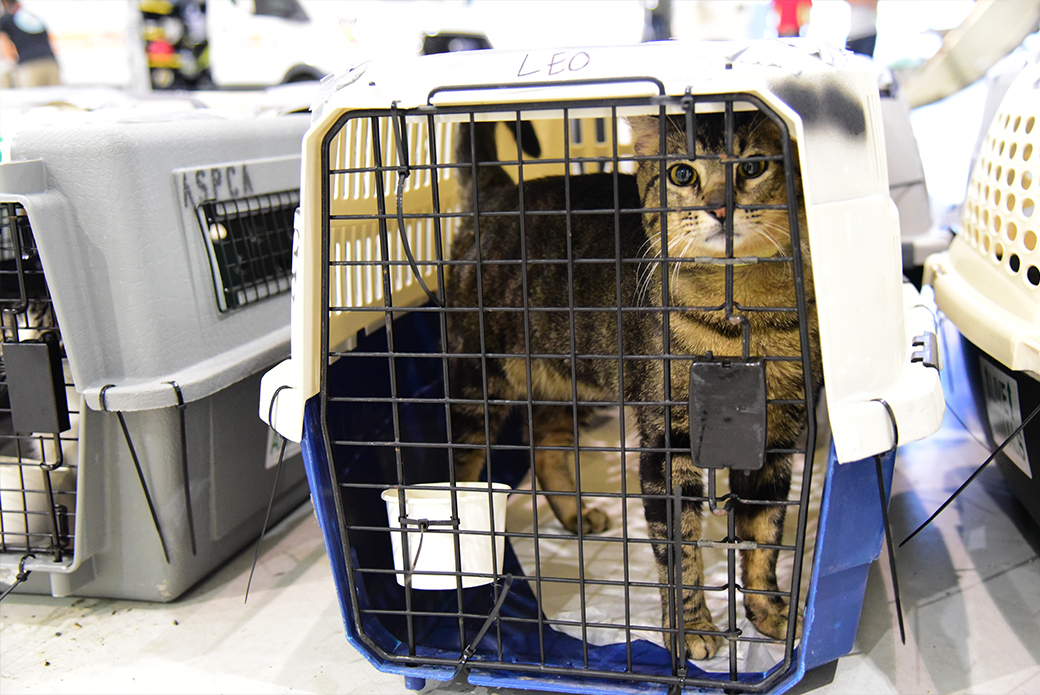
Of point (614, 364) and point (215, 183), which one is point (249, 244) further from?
point (614, 364)

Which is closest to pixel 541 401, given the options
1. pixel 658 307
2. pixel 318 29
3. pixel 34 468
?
pixel 658 307

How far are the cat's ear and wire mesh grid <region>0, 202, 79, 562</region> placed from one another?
2.84 ft

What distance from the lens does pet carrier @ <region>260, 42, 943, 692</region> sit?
0.84m

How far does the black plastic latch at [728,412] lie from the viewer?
85 cm

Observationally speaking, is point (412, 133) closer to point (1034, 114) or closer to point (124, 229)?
point (124, 229)

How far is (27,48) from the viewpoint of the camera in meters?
3.15

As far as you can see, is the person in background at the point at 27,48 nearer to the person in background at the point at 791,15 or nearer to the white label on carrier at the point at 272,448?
the white label on carrier at the point at 272,448

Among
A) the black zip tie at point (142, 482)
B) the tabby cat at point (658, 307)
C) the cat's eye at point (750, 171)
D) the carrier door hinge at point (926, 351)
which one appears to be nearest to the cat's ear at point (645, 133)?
the tabby cat at point (658, 307)

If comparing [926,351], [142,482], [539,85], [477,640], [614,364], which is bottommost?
[477,640]

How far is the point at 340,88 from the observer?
893 millimetres

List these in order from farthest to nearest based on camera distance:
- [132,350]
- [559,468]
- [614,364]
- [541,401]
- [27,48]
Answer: [27,48]
[559,468]
[614,364]
[132,350]
[541,401]

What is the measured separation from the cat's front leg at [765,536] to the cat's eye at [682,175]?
1.27 ft

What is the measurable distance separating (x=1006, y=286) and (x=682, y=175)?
0.52 m

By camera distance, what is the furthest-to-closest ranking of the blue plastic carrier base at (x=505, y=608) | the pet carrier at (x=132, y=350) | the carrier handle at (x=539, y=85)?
the pet carrier at (x=132, y=350) < the blue plastic carrier base at (x=505, y=608) < the carrier handle at (x=539, y=85)
